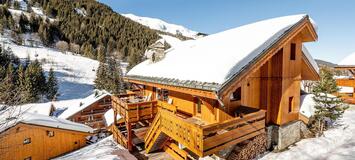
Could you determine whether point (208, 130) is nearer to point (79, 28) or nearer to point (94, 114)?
point (94, 114)

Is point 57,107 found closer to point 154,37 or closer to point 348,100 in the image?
point 348,100

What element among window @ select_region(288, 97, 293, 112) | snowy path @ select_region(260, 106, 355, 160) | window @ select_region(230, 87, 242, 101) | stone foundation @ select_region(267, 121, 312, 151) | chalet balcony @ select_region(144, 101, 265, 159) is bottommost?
snowy path @ select_region(260, 106, 355, 160)

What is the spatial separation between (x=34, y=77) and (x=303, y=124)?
53653 mm

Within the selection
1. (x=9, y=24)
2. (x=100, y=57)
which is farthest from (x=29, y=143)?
(x=9, y=24)

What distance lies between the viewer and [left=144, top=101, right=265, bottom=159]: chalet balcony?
23.4 ft

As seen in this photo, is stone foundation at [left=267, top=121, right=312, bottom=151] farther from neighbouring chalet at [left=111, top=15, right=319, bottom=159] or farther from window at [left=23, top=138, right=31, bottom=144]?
window at [left=23, top=138, right=31, bottom=144]

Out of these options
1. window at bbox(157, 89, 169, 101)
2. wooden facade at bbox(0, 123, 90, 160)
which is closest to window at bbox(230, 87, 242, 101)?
window at bbox(157, 89, 169, 101)

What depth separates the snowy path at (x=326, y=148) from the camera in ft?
32.8

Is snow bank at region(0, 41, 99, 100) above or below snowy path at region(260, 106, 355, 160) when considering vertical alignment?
above

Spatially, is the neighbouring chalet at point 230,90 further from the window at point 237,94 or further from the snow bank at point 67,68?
the snow bank at point 67,68

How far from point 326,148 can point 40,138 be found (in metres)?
24.9

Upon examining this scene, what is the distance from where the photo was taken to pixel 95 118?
36156 millimetres

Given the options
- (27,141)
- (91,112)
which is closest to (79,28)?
(91,112)

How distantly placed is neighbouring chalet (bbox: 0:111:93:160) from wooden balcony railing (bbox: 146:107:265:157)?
17.7 metres
